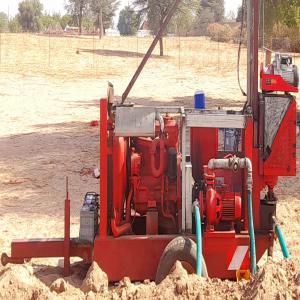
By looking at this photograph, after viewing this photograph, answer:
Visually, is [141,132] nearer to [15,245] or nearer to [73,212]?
[15,245]

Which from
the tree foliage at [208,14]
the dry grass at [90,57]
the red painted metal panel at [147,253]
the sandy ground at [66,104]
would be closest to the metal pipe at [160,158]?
the red painted metal panel at [147,253]

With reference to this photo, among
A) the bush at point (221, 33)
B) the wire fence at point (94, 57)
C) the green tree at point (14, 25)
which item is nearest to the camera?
the wire fence at point (94, 57)

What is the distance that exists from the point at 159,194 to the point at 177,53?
30191 millimetres

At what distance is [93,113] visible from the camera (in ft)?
61.1

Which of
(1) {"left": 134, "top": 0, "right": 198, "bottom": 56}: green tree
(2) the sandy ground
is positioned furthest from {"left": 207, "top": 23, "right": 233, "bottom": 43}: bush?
(1) {"left": 134, "top": 0, "right": 198, "bottom": 56}: green tree

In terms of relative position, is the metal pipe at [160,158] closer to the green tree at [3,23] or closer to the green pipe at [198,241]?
the green pipe at [198,241]

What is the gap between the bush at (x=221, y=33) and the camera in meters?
45.4

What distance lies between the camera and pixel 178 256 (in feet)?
16.5

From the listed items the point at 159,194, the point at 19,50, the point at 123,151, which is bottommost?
the point at 159,194

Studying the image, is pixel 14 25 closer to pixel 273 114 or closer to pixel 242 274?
pixel 273 114

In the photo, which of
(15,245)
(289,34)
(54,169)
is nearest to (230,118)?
A: (15,245)

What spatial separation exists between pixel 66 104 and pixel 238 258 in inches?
624

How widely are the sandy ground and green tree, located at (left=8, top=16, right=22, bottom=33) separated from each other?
15.2 meters

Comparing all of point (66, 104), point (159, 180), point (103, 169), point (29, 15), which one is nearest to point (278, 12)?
point (66, 104)
